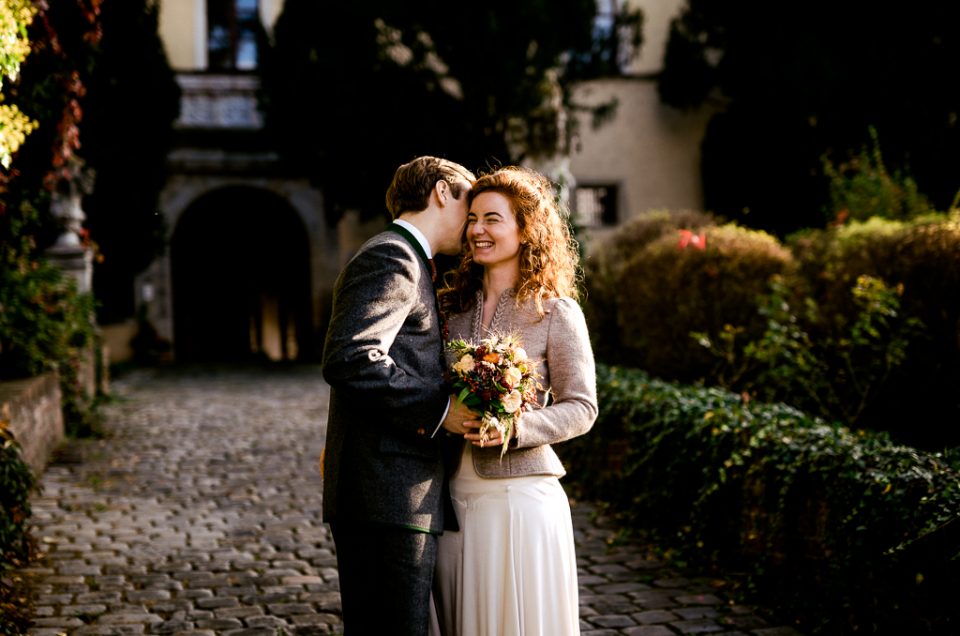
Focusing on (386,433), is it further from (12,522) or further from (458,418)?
(12,522)

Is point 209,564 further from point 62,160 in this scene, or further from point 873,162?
point 873,162

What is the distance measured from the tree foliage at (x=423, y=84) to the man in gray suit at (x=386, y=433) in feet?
36.3

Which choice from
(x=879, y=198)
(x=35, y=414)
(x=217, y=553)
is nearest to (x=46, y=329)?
(x=35, y=414)

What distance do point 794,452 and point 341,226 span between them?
46.6 ft

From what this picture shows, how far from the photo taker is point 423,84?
47.0 feet

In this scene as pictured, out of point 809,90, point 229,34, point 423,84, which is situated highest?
point 229,34

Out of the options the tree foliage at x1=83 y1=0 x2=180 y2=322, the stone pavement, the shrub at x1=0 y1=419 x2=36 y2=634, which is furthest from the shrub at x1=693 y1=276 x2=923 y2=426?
the tree foliage at x1=83 y1=0 x2=180 y2=322

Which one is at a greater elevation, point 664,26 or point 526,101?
point 664,26

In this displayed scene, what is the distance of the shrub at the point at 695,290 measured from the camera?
26.7 feet

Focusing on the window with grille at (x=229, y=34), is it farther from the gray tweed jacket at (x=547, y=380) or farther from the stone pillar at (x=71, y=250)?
the gray tweed jacket at (x=547, y=380)

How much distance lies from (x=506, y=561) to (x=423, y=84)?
12171mm

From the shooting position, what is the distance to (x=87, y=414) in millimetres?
9859

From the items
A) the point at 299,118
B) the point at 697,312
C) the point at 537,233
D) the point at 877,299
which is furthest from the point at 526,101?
the point at 537,233

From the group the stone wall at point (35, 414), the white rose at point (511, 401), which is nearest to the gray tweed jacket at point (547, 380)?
the white rose at point (511, 401)
